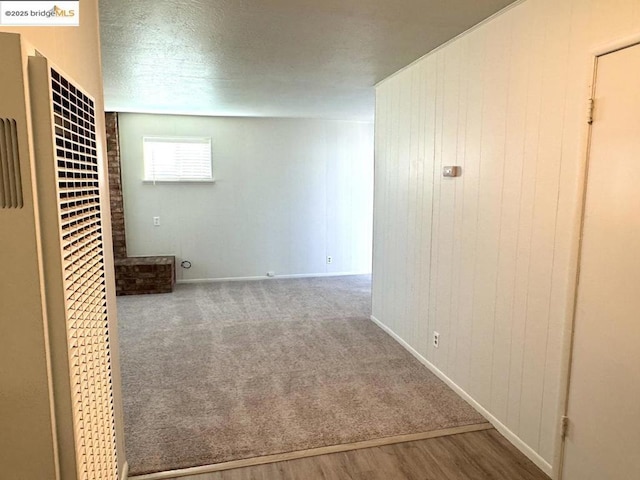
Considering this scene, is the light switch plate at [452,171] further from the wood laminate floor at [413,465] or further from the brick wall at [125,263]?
the brick wall at [125,263]

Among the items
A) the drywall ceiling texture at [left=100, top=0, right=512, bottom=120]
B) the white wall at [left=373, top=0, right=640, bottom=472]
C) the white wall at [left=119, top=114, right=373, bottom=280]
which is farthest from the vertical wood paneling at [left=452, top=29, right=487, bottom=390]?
the white wall at [left=119, top=114, right=373, bottom=280]

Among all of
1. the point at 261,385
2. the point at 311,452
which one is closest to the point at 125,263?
the point at 261,385

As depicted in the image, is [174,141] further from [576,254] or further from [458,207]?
[576,254]

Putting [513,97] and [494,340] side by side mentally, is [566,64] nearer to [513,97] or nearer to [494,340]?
[513,97]

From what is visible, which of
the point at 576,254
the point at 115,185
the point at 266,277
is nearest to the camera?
the point at 576,254

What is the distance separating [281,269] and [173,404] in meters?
3.84

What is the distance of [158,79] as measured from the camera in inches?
147

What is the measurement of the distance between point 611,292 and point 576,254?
22cm

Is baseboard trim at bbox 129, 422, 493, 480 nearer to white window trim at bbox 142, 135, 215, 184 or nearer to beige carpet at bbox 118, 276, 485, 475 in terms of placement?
beige carpet at bbox 118, 276, 485, 475

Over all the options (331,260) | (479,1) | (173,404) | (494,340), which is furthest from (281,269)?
(479,1)

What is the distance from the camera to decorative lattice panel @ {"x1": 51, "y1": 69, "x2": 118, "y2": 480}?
37.3 inches

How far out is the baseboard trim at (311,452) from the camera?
6.68 feet

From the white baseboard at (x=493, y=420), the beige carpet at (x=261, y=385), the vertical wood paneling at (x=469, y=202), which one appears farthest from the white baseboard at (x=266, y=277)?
the vertical wood paneling at (x=469, y=202)

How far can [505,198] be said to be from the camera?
7.56ft
